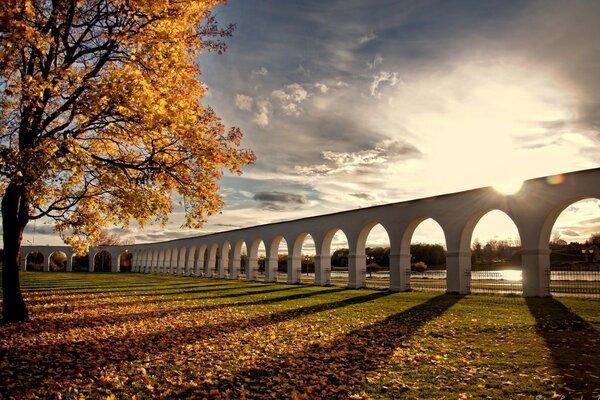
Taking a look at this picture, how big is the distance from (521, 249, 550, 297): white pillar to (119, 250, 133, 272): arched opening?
6428cm

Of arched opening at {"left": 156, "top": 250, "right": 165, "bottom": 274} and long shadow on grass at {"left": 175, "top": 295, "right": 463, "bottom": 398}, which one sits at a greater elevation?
long shadow on grass at {"left": 175, "top": 295, "right": 463, "bottom": 398}

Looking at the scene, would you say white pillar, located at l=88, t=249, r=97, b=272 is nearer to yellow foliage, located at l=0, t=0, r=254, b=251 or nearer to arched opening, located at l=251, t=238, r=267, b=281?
arched opening, located at l=251, t=238, r=267, b=281

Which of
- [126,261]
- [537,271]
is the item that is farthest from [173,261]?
[537,271]

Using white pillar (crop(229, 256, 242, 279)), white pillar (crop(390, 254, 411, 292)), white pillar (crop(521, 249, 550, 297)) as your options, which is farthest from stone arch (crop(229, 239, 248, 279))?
white pillar (crop(521, 249, 550, 297))

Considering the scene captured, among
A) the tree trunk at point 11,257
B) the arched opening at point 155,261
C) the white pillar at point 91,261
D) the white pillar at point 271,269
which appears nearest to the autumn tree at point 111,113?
the tree trunk at point 11,257

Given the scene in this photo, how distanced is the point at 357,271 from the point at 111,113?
14.6 metres

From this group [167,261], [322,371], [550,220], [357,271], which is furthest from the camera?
[167,261]

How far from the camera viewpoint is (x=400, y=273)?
59.3 feet

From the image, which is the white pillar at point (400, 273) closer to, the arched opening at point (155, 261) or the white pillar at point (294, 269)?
the white pillar at point (294, 269)

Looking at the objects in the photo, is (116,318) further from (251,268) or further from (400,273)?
(251,268)

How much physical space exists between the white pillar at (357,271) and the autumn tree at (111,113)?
39.1 ft

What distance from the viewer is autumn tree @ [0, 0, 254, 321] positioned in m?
7.72

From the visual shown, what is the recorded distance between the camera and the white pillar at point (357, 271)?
2031cm

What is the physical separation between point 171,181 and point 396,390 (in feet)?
23.8
